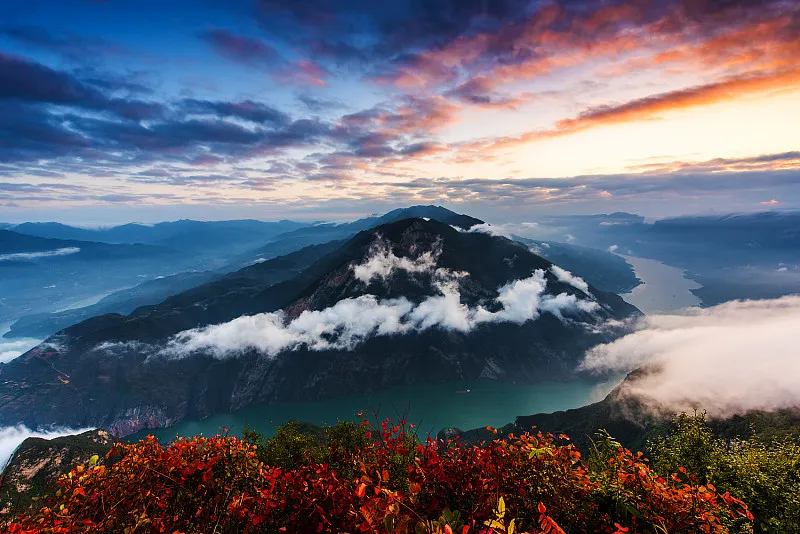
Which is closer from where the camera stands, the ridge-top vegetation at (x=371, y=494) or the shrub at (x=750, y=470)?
the ridge-top vegetation at (x=371, y=494)

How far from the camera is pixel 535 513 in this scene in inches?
410

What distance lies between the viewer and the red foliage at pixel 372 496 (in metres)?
9.06

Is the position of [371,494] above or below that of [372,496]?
below

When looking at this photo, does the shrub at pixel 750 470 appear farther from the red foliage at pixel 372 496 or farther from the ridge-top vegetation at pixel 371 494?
the red foliage at pixel 372 496

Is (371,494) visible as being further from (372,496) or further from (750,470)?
(750,470)

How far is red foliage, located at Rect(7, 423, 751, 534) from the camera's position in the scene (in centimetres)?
906

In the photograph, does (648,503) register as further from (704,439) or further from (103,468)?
(704,439)

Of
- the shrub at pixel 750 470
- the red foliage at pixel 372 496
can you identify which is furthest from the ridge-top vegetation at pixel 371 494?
the shrub at pixel 750 470

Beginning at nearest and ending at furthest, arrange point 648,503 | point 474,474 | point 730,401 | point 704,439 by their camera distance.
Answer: point 648,503
point 474,474
point 704,439
point 730,401

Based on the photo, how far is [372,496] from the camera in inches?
353

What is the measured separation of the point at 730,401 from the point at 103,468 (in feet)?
800

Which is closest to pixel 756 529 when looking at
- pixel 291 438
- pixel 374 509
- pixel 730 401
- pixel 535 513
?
pixel 535 513

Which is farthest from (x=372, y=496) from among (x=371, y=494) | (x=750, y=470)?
(x=750, y=470)

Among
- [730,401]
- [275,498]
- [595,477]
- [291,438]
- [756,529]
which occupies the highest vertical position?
[275,498]
